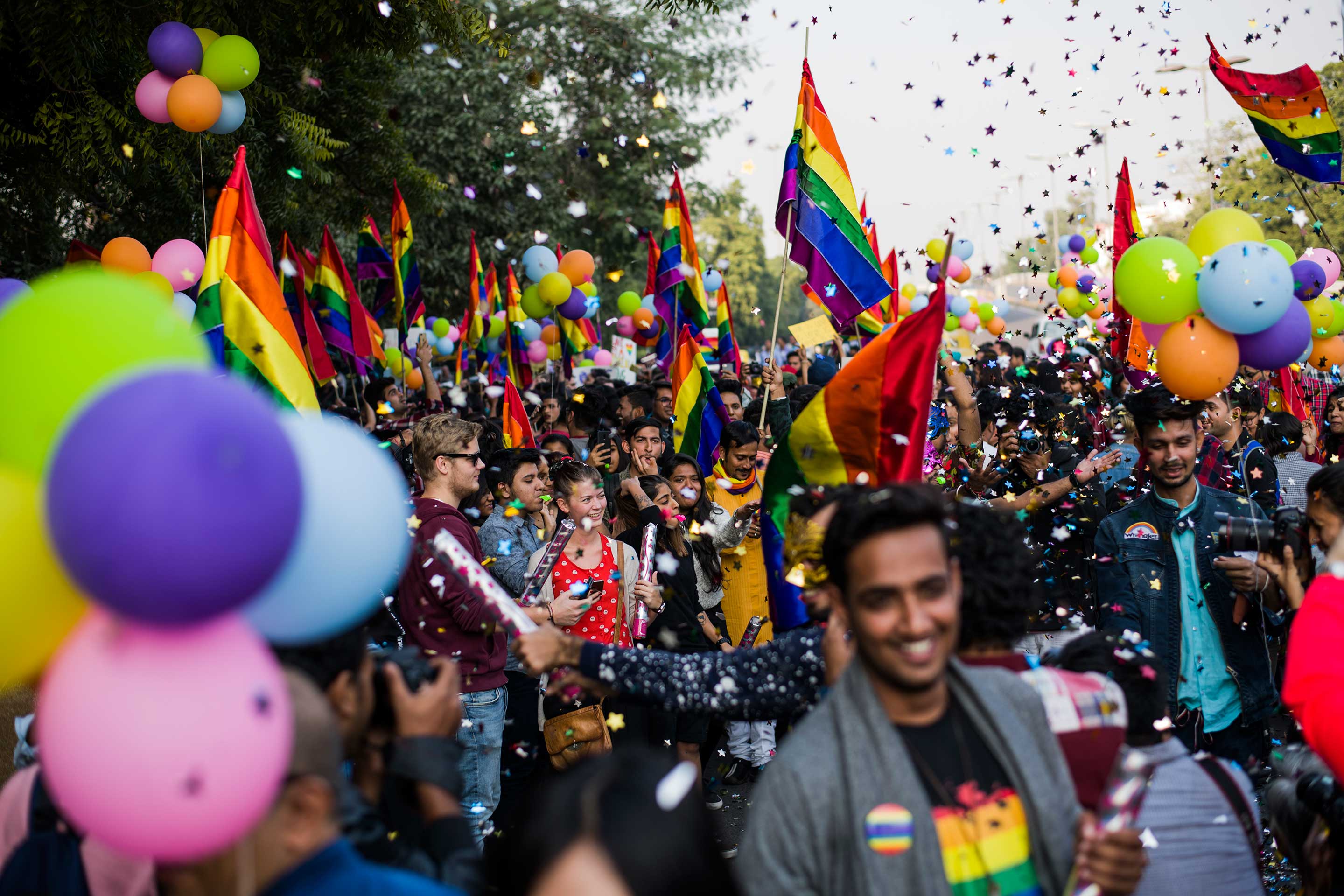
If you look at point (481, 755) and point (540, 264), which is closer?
point (481, 755)

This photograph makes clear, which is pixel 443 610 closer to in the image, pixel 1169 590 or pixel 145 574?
pixel 1169 590

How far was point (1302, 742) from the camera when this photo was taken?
361cm

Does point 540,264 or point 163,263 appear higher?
point 540,264

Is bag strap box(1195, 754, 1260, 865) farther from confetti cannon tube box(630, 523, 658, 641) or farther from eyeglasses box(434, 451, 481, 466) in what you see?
eyeglasses box(434, 451, 481, 466)

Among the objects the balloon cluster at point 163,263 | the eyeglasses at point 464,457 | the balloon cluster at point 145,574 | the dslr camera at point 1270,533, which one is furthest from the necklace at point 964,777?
the balloon cluster at point 163,263

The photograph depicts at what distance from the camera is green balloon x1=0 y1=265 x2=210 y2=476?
6.81 feet

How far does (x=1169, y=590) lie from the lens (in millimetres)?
4664

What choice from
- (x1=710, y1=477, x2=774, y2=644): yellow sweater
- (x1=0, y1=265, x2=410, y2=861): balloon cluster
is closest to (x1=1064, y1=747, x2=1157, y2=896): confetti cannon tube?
(x1=0, y1=265, x2=410, y2=861): balloon cluster

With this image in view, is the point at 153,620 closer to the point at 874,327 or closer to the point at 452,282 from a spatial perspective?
the point at 874,327

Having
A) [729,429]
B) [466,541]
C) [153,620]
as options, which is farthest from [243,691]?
[729,429]

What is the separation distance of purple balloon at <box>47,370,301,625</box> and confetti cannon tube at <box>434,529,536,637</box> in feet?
3.91

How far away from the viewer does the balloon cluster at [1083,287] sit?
476 inches

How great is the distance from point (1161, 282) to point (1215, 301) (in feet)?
0.80

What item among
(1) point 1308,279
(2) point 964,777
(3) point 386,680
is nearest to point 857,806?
(2) point 964,777
